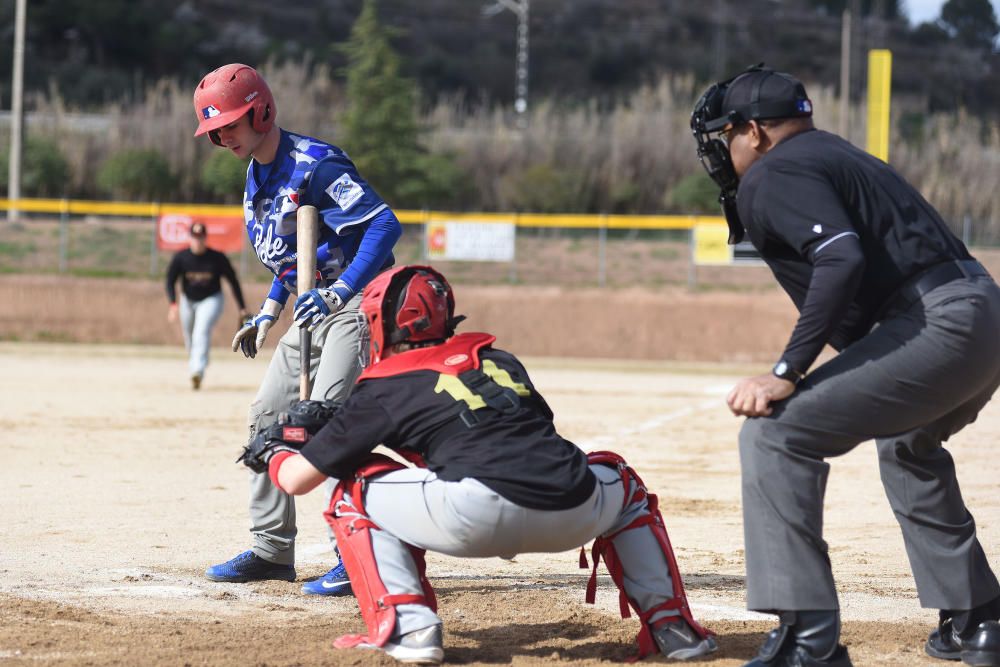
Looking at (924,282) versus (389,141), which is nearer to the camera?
(924,282)

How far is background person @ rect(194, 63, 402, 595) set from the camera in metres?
5.73

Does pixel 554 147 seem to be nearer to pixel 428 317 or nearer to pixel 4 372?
pixel 4 372

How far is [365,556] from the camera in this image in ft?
14.5

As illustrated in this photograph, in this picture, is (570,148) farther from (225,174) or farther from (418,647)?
(418,647)

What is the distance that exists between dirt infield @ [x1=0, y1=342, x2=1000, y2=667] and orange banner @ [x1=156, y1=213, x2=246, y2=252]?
13640 millimetres

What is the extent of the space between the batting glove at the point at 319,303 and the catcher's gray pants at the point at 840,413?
2.04 metres

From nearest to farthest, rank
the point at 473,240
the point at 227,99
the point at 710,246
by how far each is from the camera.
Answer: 1. the point at 227,99
2. the point at 710,246
3. the point at 473,240

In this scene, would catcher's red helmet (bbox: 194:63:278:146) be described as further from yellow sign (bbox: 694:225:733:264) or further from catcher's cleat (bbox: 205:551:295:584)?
yellow sign (bbox: 694:225:733:264)

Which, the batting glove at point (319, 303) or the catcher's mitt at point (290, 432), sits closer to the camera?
the catcher's mitt at point (290, 432)

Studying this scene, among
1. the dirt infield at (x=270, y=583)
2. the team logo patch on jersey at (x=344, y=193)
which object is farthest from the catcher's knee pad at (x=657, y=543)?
the team logo patch on jersey at (x=344, y=193)

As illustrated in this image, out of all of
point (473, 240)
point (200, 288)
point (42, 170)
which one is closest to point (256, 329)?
point (200, 288)

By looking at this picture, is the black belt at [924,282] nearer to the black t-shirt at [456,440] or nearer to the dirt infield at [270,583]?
the black t-shirt at [456,440]

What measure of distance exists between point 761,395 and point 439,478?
1.08 metres

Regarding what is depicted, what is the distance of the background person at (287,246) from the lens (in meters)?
5.73
